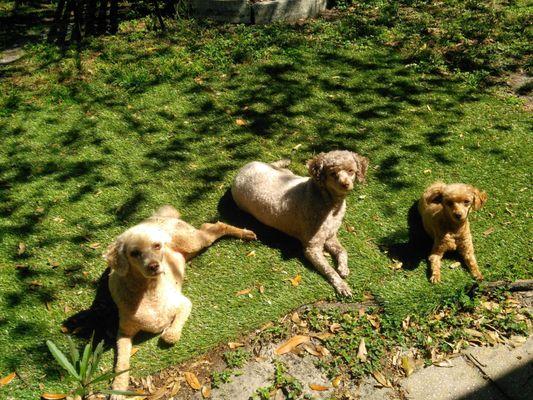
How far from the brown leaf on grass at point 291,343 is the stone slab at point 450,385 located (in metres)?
0.90

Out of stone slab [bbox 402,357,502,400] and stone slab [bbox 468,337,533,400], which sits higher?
stone slab [bbox 468,337,533,400]

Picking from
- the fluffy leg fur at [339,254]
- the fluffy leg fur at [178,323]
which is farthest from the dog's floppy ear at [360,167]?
the fluffy leg fur at [178,323]

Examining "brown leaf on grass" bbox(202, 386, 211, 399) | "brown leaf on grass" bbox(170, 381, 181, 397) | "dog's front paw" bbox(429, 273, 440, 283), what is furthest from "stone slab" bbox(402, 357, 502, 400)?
"brown leaf on grass" bbox(170, 381, 181, 397)

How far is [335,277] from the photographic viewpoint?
4.61m

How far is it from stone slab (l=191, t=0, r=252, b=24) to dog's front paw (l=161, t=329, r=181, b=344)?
266 inches

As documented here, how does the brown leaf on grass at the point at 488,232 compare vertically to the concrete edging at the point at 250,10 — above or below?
below

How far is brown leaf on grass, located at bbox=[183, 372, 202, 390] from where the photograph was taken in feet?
12.7

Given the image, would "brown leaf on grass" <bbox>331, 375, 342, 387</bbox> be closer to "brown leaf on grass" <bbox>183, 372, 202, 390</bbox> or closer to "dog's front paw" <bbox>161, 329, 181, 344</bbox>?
"brown leaf on grass" <bbox>183, 372, 202, 390</bbox>

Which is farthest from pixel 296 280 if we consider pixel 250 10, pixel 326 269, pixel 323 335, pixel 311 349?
pixel 250 10

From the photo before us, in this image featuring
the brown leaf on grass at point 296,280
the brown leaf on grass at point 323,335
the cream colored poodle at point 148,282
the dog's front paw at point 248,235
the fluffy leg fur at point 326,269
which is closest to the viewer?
the cream colored poodle at point 148,282

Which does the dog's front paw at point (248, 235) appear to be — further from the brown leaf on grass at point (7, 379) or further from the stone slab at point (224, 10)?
the stone slab at point (224, 10)

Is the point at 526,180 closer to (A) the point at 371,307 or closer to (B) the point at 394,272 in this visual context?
(B) the point at 394,272

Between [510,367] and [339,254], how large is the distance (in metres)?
1.77

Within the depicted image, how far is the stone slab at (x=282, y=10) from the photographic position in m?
9.01
